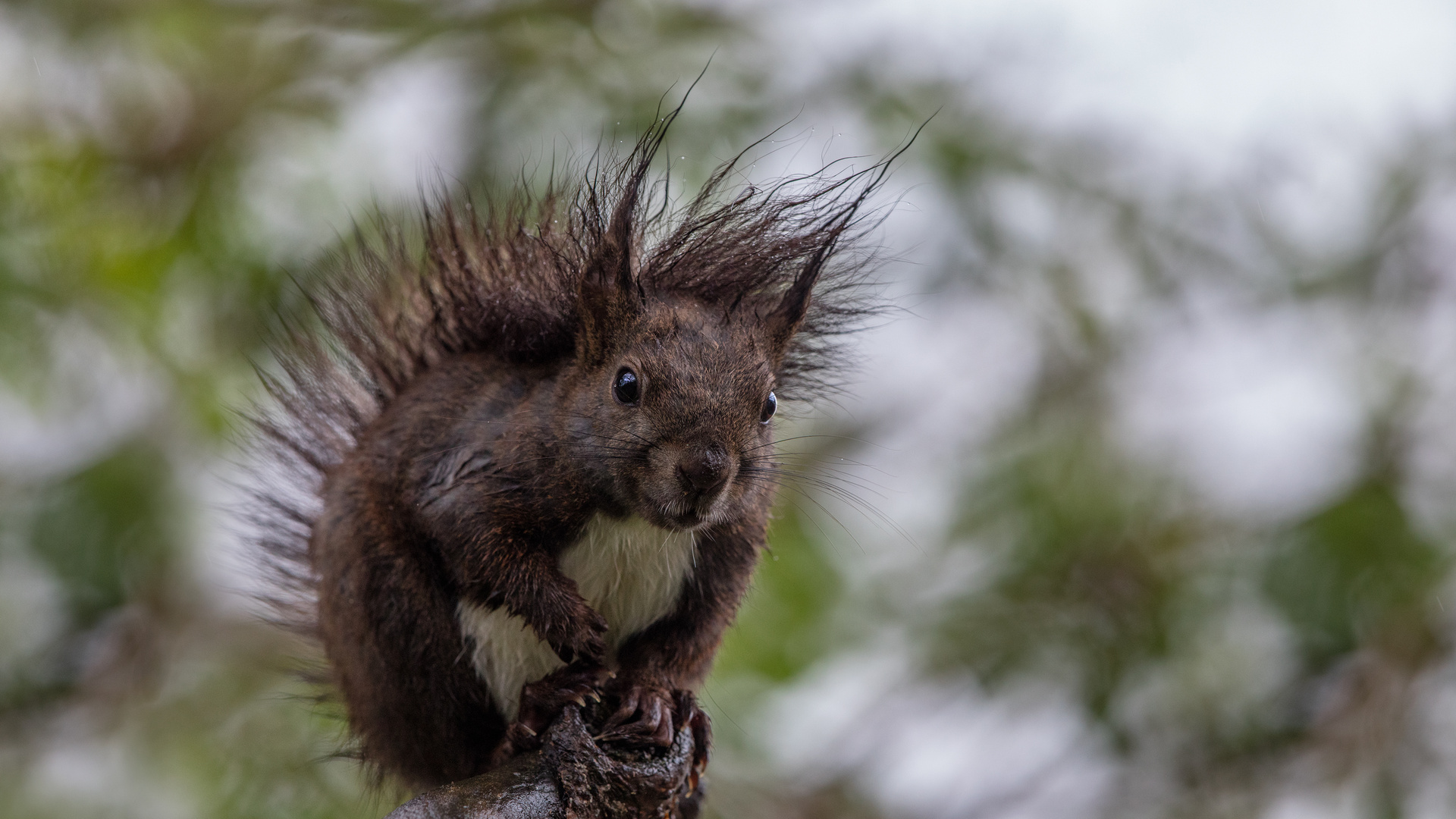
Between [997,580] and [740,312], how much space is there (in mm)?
3329

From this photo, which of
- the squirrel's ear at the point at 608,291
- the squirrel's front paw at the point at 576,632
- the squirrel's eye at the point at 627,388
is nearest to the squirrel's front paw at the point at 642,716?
the squirrel's front paw at the point at 576,632

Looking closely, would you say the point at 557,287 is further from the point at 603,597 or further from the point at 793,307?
the point at 603,597

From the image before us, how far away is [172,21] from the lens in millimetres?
6059

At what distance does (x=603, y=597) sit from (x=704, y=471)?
24.1 inches

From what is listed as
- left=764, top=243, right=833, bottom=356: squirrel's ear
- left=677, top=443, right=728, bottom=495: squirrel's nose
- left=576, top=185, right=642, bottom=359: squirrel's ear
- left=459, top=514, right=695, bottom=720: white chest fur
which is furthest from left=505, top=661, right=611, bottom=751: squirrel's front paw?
left=764, top=243, right=833, bottom=356: squirrel's ear

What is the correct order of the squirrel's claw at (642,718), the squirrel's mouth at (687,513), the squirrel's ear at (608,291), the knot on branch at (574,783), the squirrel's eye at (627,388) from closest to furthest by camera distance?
the knot on branch at (574,783)
the squirrel's claw at (642,718)
the squirrel's mouth at (687,513)
the squirrel's eye at (627,388)
the squirrel's ear at (608,291)

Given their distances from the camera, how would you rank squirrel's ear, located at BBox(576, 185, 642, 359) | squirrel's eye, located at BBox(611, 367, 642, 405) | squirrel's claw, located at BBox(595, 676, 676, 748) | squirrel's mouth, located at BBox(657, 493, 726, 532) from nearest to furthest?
squirrel's claw, located at BBox(595, 676, 676, 748), squirrel's mouth, located at BBox(657, 493, 726, 532), squirrel's eye, located at BBox(611, 367, 642, 405), squirrel's ear, located at BBox(576, 185, 642, 359)

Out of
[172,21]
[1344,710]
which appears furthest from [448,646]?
Result: [1344,710]

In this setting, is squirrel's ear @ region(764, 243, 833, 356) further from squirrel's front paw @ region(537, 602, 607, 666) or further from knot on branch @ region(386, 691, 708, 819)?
knot on branch @ region(386, 691, 708, 819)

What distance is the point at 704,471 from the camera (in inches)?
122

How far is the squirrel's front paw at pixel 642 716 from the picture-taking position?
3037 mm

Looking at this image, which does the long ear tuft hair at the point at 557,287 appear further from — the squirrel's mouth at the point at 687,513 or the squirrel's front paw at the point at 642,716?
the squirrel's front paw at the point at 642,716

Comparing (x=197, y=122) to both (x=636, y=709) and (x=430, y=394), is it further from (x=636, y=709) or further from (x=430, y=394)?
(x=636, y=709)

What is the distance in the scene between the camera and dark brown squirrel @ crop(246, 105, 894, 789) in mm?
3219
